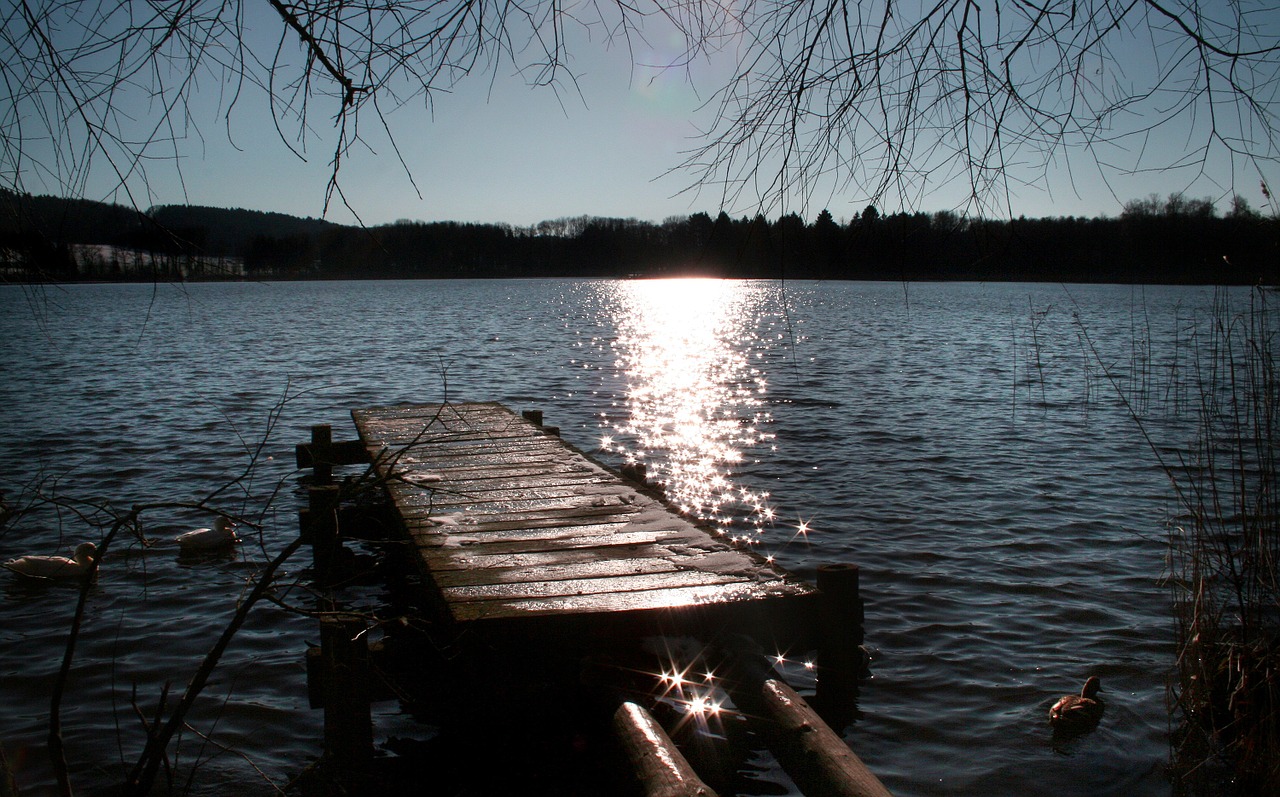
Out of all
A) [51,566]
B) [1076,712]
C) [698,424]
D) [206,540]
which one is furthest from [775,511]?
[51,566]

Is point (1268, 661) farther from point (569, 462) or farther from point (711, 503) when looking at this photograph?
point (711, 503)

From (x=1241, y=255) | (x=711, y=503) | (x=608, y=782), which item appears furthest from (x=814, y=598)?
(x=711, y=503)

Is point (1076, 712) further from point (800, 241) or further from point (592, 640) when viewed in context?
point (800, 241)

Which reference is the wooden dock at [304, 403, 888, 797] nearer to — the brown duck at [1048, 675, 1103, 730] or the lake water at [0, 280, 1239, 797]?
the lake water at [0, 280, 1239, 797]

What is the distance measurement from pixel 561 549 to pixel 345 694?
1518 millimetres

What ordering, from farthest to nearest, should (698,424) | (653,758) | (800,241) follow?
(698,424) → (653,758) → (800,241)

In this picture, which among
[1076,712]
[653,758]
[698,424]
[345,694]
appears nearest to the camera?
[653,758]

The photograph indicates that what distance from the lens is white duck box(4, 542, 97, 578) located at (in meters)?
7.47

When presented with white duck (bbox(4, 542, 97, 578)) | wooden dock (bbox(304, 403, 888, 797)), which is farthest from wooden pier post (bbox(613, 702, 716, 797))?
white duck (bbox(4, 542, 97, 578))

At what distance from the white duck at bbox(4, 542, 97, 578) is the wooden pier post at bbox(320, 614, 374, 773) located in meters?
4.41

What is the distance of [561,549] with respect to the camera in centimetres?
534

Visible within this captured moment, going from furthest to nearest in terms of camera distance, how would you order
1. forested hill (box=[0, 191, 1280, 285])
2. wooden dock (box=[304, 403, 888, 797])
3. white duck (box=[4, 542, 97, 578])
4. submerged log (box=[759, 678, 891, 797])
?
white duck (box=[4, 542, 97, 578])
wooden dock (box=[304, 403, 888, 797])
submerged log (box=[759, 678, 891, 797])
forested hill (box=[0, 191, 1280, 285])

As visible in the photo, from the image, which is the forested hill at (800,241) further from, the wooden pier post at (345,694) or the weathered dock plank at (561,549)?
the wooden pier post at (345,694)

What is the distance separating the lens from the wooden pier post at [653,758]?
3.25 meters
